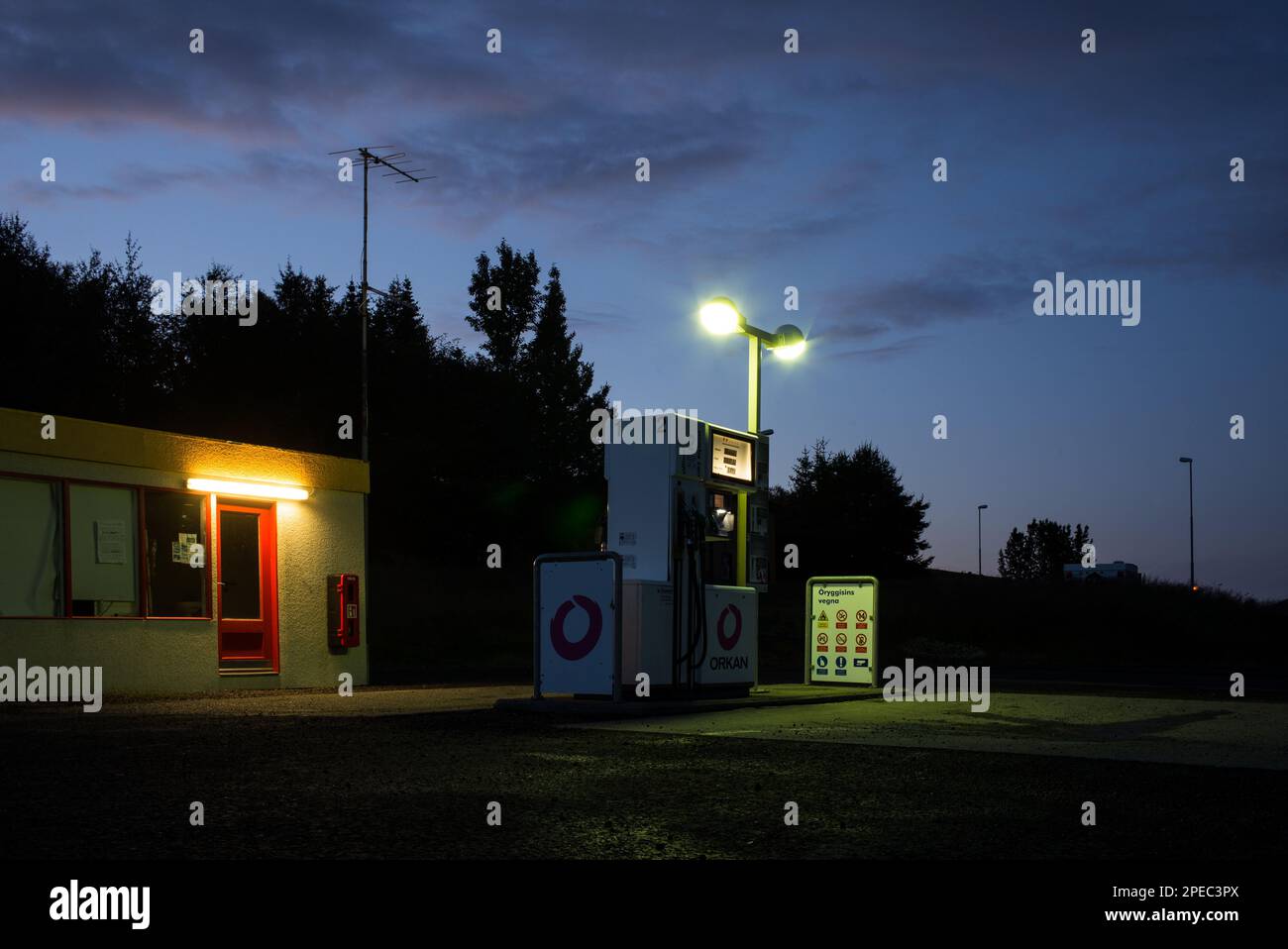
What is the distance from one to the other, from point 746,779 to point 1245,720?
7.84 meters

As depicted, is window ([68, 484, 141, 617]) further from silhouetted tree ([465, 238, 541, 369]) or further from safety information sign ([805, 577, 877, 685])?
silhouetted tree ([465, 238, 541, 369])

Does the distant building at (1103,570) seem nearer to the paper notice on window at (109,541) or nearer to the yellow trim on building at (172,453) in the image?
the yellow trim on building at (172,453)

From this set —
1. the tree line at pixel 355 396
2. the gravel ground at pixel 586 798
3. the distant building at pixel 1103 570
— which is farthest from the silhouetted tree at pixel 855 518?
the gravel ground at pixel 586 798

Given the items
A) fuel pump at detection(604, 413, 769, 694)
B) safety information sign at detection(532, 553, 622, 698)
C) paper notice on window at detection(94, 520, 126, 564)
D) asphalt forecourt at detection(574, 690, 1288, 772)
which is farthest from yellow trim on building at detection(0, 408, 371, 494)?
asphalt forecourt at detection(574, 690, 1288, 772)

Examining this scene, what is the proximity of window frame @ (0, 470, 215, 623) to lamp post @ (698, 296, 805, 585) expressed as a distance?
744cm

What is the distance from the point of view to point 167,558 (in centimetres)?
1764

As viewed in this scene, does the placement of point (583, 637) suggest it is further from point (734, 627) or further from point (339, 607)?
point (339, 607)

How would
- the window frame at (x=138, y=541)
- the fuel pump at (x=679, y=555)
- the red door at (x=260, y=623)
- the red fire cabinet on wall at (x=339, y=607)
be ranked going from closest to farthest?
the fuel pump at (x=679, y=555) < the window frame at (x=138, y=541) < the red door at (x=260, y=623) < the red fire cabinet on wall at (x=339, y=607)

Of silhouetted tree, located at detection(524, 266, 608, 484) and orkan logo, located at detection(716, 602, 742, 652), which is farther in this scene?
silhouetted tree, located at detection(524, 266, 608, 484)

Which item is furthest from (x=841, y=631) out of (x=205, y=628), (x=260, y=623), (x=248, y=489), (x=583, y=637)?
(x=205, y=628)

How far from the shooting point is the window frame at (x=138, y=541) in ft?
52.7

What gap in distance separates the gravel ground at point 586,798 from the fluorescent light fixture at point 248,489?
742cm

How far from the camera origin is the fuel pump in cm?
1470
